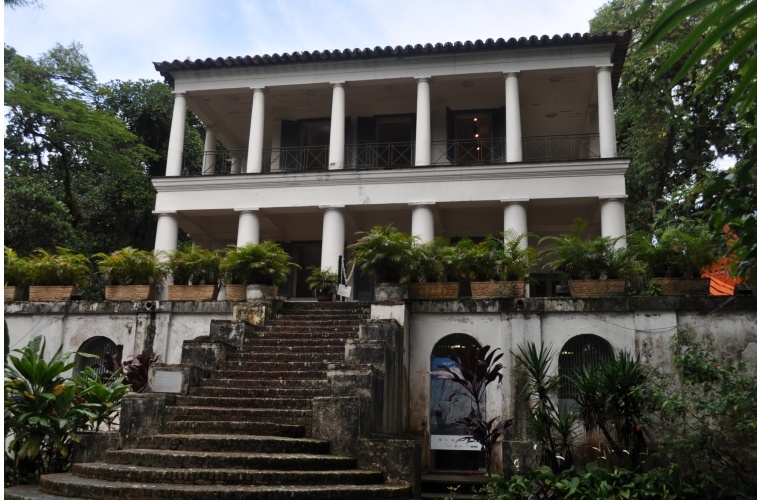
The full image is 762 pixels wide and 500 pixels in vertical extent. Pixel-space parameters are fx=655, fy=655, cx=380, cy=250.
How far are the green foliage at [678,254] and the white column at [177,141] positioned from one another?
38.6ft

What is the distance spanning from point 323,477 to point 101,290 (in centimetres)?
1828

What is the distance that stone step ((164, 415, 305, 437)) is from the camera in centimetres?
791

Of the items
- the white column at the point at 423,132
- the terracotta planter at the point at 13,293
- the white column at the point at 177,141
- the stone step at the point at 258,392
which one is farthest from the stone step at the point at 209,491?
the white column at the point at 177,141

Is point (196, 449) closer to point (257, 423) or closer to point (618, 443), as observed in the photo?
point (257, 423)

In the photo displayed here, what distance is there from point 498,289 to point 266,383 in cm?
414

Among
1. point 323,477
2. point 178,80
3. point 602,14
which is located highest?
Answer: point 602,14

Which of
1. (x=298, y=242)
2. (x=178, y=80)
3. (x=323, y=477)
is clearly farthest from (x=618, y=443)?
(x=178, y=80)

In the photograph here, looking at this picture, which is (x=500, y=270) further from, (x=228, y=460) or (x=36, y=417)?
(x=36, y=417)

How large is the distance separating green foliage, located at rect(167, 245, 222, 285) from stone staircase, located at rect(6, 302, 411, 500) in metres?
2.23

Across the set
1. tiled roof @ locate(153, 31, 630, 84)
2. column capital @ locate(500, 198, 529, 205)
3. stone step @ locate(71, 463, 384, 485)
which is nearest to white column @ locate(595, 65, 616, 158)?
tiled roof @ locate(153, 31, 630, 84)

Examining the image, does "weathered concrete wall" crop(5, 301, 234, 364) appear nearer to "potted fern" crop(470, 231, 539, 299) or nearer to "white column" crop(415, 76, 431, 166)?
"potted fern" crop(470, 231, 539, 299)

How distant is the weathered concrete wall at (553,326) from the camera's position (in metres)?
9.99

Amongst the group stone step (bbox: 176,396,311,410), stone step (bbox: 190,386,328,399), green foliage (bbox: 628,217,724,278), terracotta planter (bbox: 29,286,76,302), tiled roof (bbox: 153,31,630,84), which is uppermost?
tiled roof (bbox: 153,31,630,84)

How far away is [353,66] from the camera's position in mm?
17141
